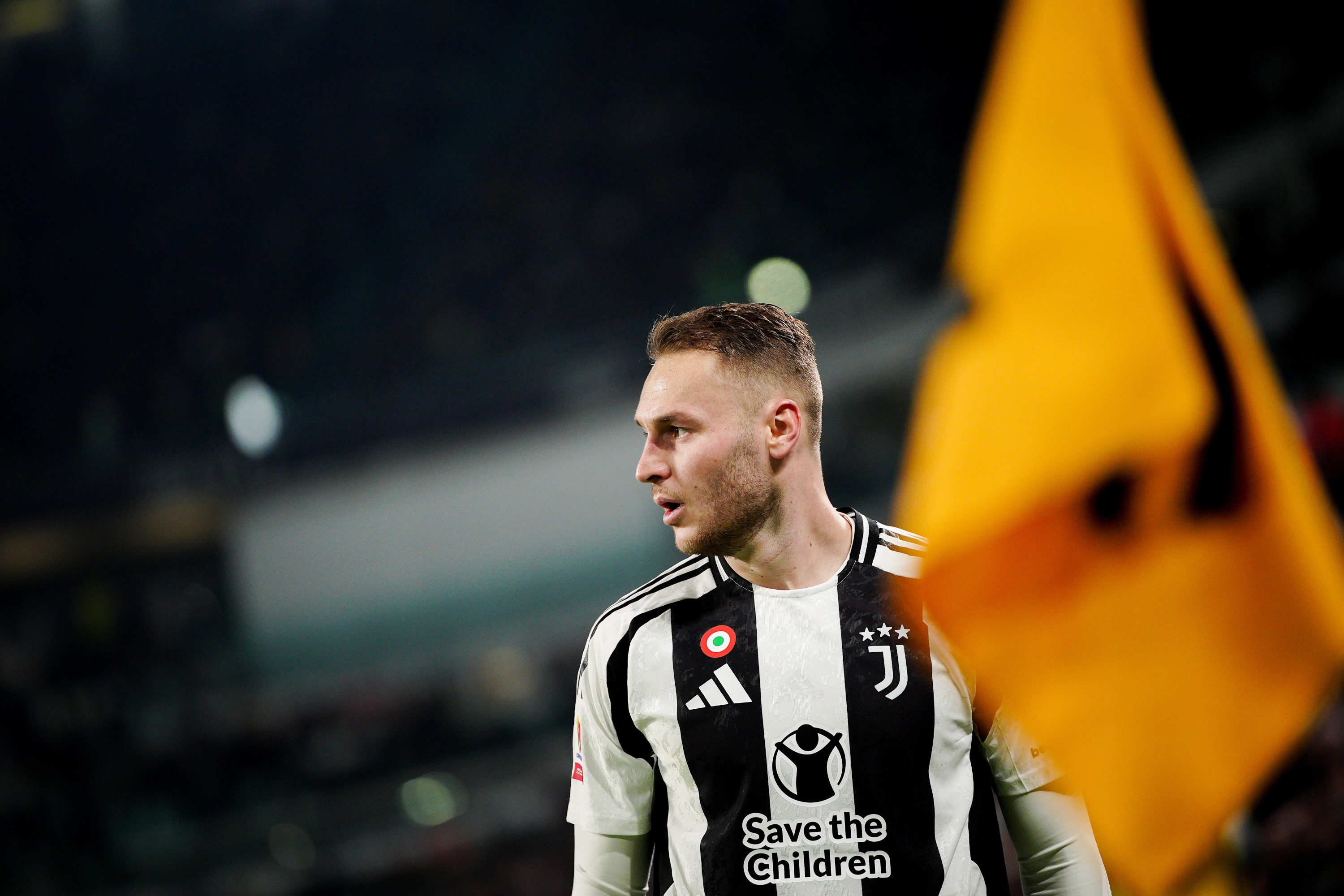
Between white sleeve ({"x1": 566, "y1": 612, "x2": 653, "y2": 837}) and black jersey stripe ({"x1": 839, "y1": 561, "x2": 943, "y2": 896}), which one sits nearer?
black jersey stripe ({"x1": 839, "y1": 561, "x2": 943, "y2": 896})

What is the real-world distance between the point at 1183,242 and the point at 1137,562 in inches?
13.5

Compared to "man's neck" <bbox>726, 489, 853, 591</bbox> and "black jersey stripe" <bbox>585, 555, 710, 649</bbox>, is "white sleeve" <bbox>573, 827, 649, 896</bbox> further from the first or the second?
"man's neck" <bbox>726, 489, 853, 591</bbox>

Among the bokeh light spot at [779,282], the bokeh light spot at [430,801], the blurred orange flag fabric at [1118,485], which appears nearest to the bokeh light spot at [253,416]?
the bokeh light spot at [430,801]

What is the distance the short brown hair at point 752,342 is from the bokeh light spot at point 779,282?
9.04 meters

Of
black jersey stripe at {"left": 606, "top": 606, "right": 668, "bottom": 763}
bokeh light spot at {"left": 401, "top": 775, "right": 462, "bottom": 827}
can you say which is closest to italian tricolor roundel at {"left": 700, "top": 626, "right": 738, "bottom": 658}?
black jersey stripe at {"left": 606, "top": 606, "right": 668, "bottom": 763}

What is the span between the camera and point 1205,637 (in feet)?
3.62

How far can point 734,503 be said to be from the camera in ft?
4.62

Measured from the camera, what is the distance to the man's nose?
139 centimetres

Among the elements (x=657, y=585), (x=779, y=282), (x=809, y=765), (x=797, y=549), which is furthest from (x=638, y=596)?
(x=779, y=282)

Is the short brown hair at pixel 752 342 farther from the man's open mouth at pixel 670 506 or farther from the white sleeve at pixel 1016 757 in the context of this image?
the white sleeve at pixel 1016 757

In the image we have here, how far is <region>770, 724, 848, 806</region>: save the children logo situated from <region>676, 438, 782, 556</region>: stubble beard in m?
0.27

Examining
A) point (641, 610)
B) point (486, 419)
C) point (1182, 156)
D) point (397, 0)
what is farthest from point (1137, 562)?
point (397, 0)

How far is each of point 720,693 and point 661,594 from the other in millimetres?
175

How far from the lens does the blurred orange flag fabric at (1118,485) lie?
3.56 feet
